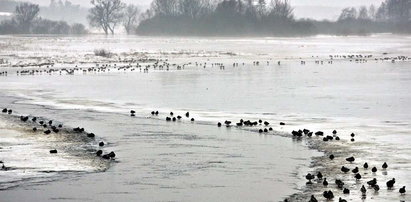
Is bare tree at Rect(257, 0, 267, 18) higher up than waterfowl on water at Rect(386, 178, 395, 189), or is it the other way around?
bare tree at Rect(257, 0, 267, 18)

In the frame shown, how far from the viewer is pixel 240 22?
166 m

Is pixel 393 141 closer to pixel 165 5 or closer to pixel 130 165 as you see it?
pixel 130 165

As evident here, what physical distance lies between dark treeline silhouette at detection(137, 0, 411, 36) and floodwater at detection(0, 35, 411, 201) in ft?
376

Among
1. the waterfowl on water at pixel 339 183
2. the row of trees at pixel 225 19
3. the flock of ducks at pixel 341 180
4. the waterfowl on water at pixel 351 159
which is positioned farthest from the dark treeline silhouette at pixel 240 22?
the waterfowl on water at pixel 339 183

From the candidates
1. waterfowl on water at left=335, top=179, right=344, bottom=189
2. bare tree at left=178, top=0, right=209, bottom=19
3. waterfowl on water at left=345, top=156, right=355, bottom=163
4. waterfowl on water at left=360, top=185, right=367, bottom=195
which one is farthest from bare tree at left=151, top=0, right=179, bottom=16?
waterfowl on water at left=360, top=185, right=367, bottom=195

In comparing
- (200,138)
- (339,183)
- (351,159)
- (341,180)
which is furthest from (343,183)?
(200,138)

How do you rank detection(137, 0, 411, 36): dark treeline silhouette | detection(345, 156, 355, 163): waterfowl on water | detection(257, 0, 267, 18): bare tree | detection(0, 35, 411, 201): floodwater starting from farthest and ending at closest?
1. detection(257, 0, 267, 18): bare tree
2. detection(137, 0, 411, 36): dark treeline silhouette
3. detection(345, 156, 355, 163): waterfowl on water
4. detection(0, 35, 411, 201): floodwater

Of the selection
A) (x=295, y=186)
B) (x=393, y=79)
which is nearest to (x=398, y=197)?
(x=295, y=186)

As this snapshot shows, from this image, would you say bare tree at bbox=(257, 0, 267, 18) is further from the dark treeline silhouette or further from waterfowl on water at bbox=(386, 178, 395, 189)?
waterfowl on water at bbox=(386, 178, 395, 189)

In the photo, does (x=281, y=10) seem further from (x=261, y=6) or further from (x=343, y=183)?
(x=343, y=183)

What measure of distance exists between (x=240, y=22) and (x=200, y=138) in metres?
142

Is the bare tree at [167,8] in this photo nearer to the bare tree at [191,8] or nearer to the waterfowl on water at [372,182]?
the bare tree at [191,8]

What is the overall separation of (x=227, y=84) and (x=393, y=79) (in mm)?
11595

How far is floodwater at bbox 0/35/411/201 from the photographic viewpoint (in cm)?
1817
